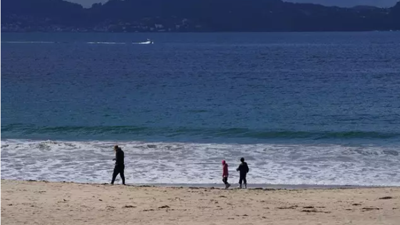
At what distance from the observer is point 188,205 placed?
19.0m

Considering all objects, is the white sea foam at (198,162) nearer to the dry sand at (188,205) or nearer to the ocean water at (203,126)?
the ocean water at (203,126)

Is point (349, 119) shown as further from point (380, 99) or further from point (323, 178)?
point (323, 178)

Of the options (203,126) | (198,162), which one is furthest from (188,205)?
(203,126)

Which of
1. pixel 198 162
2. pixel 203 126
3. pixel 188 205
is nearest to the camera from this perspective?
pixel 188 205

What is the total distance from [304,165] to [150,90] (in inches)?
1527

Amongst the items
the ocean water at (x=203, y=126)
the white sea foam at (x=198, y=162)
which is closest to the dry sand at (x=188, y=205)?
the white sea foam at (x=198, y=162)

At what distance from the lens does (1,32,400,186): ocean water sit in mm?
27408

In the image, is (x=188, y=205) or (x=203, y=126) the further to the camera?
(x=203, y=126)

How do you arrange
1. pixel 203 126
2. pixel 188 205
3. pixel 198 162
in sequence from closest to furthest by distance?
pixel 188 205
pixel 198 162
pixel 203 126

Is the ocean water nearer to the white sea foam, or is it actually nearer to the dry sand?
the white sea foam

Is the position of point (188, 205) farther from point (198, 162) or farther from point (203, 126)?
point (203, 126)

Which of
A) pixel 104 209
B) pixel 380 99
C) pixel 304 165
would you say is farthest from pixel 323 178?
A: pixel 380 99

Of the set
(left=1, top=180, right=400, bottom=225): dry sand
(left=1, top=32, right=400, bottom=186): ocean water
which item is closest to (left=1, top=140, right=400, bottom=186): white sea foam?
(left=1, top=32, right=400, bottom=186): ocean water

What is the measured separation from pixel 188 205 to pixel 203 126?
23.4 meters
